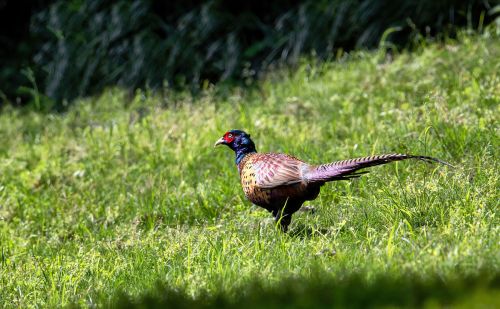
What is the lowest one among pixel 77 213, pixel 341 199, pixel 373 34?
pixel 77 213

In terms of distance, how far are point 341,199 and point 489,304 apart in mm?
3030

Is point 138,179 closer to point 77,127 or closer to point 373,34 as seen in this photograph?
point 77,127

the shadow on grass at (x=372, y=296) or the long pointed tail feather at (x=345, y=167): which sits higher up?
the long pointed tail feather at (x=345, y=167)

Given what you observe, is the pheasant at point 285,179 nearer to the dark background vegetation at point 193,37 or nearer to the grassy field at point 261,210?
the grassy field at point 261,210

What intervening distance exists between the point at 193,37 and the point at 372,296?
8.41 m

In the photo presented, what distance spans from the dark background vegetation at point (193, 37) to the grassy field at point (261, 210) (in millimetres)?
589

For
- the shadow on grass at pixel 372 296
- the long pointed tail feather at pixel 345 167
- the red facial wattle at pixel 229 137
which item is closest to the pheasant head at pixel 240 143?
the red facial wattle at pixel 229 137

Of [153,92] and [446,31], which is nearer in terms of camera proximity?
[446,31]

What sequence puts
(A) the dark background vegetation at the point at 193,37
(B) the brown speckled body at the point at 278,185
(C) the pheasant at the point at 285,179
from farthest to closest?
(A) the dark background vegetation at the point at 193,37, (B) the brown speckled body at the point at 278,185, (C) the pheasant at the point at 285,179

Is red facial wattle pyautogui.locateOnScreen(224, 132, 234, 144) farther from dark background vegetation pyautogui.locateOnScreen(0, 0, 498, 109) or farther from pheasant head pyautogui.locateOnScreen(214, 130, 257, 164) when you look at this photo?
dark background vegetation pyautogui.locateOnScreen(0, 0, 498, 109)

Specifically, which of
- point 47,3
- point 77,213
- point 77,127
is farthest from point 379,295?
point 47,3

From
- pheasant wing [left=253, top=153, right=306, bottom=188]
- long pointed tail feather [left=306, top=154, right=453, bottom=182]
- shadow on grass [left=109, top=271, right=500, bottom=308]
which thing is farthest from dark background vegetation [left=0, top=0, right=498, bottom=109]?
shadow on grass [left=109, top=271, right=500, bottom=308]

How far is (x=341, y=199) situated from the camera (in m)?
5.48

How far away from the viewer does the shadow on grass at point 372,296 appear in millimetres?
2557
